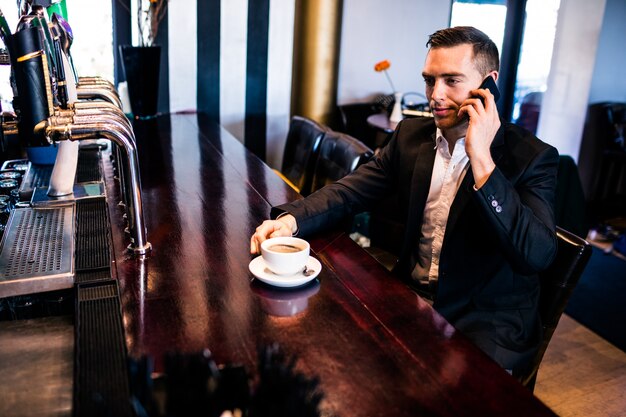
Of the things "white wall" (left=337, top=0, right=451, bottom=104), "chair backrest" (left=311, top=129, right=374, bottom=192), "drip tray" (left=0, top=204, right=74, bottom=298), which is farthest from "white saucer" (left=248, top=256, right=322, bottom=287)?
"white wall" (left=337, top=0, right=451, bottom=104)

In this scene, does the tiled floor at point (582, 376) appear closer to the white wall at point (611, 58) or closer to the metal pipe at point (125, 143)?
the metal pipe at point (125, 143)

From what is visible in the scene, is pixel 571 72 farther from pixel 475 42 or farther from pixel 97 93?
pixel 97 93

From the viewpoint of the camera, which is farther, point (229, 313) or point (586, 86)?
point (586, 86)

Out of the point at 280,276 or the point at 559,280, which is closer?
the point at 280,276

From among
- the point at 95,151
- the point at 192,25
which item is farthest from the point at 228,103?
the point at 95,151

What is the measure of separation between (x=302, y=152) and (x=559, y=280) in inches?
63.7


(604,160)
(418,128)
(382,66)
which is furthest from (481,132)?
(604,160)

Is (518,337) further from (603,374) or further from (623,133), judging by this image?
(623,133)

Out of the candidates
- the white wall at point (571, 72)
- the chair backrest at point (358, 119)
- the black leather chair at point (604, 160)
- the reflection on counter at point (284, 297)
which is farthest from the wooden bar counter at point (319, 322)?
the white wall at point (571, 72)

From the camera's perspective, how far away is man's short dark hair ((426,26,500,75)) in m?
1.70

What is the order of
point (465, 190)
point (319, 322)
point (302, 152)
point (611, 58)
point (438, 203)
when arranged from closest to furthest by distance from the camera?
1. point (319, 322)
2. point (465, 190)
3. point (438, 203)
4. point (302, 152)
5. point (611, 58)

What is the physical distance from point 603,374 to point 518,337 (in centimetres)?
130

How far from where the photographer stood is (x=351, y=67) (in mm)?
4746

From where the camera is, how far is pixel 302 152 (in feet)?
9.76
